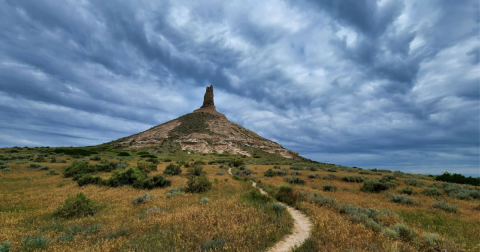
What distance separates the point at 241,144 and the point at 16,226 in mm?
72571

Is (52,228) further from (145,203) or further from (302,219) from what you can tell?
(302,219)

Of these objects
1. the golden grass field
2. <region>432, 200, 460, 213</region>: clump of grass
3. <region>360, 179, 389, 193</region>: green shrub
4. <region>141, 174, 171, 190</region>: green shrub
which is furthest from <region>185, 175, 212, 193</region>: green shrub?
<region>432, 200, 460, 213</region>: clump of grass

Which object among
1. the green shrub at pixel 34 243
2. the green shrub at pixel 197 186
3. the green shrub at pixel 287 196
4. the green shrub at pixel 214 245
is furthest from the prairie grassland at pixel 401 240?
the green shrub at pixel 34 243

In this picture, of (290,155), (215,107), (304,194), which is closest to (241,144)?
(290,155)

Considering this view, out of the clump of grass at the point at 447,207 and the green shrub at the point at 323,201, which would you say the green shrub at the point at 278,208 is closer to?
the green shrub at the point at 323,201

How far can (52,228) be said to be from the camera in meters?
6.41

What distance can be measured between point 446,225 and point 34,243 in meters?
15.5

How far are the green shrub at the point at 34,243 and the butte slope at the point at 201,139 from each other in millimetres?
60769

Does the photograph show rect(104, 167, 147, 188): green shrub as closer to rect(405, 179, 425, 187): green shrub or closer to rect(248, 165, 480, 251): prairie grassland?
rect(248, 165, 480, 251): prairie grassland

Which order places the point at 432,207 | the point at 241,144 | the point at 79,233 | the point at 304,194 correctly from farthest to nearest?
the point at 241,144
the point at 304,194
the point at 432,207
the point at 79,233

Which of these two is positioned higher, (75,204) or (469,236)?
(469,236)

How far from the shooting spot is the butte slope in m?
68.9

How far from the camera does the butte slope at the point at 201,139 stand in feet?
226

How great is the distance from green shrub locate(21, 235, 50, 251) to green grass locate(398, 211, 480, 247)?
13.5 metres
